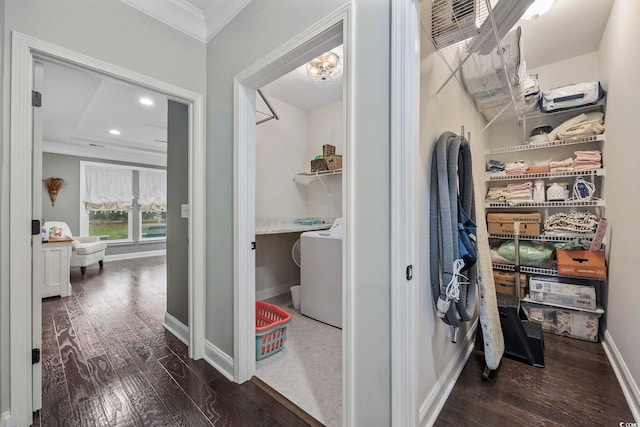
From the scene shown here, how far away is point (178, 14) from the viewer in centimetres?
187

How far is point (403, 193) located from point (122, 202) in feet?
23.7

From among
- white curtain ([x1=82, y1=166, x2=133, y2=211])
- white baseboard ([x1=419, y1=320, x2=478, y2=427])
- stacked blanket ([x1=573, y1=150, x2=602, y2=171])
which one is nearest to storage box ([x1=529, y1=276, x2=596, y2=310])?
white baseboard ([x1=419, y1=320, x2=478, y2=427])

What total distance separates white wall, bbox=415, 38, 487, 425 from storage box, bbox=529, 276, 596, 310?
53.9 inches

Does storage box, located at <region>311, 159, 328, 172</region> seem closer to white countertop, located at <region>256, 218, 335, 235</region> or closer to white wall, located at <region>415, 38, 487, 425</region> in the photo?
white countertop, located at <region>256, 218, 335, 235</region>

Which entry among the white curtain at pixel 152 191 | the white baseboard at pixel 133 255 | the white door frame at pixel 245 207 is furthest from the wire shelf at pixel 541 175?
the white baseboard at pixel 133 255

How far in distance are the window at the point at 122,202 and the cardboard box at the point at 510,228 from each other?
6.46m

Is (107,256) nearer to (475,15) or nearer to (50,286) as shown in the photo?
(50,286)

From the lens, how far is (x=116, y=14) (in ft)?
5.34

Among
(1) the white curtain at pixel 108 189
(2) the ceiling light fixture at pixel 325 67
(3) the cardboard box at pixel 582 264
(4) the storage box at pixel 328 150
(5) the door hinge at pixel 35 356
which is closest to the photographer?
(5) the door hinge at pixel 35 356

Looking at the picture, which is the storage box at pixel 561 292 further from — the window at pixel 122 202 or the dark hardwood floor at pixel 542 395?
the window at pixel 122 202

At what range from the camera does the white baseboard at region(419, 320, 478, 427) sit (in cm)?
137

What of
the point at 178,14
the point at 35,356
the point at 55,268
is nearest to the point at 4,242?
the point at 35,356

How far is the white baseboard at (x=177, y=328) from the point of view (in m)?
2.26

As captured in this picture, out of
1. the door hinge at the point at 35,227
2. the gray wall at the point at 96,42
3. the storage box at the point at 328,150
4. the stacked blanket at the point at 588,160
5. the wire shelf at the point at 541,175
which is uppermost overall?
the gray wall at the point at 96,42
